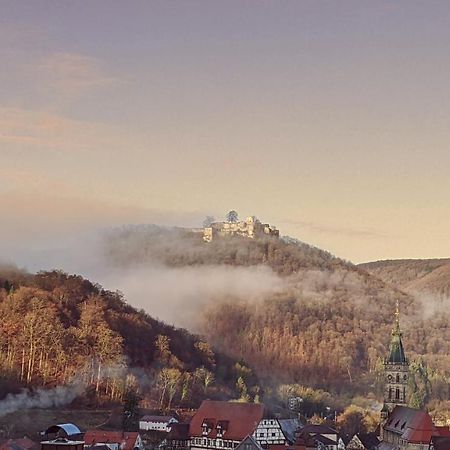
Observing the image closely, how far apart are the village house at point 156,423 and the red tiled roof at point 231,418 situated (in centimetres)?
379

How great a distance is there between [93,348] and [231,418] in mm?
27154

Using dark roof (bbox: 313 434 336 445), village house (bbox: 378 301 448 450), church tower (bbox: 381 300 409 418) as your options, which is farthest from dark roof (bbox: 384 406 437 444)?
dark roof (bbox: 313 434 336 445)

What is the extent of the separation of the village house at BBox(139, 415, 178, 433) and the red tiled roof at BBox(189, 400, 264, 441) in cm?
379

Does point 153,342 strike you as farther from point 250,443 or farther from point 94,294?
point 250,443

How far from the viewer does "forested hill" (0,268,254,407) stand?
5069 inches

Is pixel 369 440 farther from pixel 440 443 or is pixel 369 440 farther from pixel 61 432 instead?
pixel 61 432

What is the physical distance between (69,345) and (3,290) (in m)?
21.7

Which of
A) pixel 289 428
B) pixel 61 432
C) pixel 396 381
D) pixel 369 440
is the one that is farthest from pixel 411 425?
pixel 61 432

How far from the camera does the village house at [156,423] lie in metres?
Result: 120

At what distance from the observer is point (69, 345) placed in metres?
133

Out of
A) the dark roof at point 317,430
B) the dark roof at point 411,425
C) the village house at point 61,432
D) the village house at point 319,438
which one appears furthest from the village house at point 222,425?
the village house at point 61,432

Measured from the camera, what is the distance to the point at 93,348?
137000 mm

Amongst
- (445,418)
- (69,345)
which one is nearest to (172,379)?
(69,345)

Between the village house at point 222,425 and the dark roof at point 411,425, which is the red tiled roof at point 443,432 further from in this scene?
the village house at point 222,425
